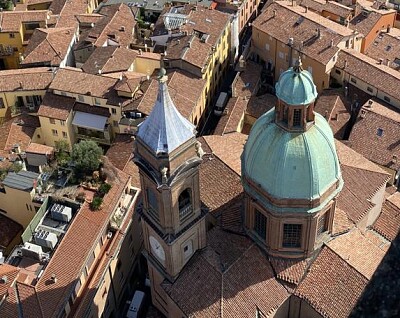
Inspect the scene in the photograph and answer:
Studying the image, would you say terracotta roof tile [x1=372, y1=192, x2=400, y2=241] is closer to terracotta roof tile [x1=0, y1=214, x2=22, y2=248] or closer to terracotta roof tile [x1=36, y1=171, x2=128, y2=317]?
terracotta roof tile [x1=36, y1=171, x2=128, y2=317]

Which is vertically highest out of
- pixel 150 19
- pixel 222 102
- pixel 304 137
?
pixel 304 137

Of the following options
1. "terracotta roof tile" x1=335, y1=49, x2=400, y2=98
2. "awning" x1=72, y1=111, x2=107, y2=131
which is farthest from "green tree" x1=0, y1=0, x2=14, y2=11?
"terracotta roof tile" x1=335, y1=49, x2=400, y2=98

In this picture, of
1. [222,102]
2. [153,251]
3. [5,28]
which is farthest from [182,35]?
[153,251]

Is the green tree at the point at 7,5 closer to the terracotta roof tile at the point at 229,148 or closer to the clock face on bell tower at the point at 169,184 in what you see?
the terracotta roof tile at the point at 229,148

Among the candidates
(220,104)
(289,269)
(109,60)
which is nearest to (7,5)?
(109,60)

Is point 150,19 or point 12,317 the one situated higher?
point 150,19

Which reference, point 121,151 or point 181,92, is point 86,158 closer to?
point 121,151

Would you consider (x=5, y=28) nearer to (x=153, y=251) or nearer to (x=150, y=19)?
(x=150, y=19)

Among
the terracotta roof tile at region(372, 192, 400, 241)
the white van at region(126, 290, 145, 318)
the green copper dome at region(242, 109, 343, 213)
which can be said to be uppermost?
the green copper dome at region(242, 109, 343, 213)
